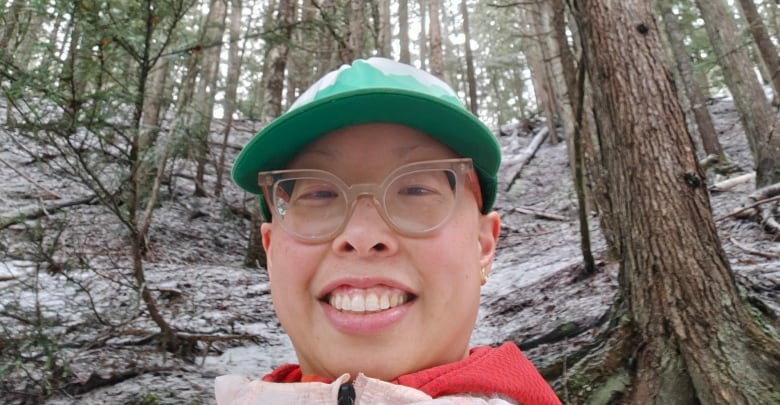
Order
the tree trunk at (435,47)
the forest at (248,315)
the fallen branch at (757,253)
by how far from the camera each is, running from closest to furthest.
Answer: the forest at (248,315) → the fallen branch at (757,253) → the tree trunk at (435,47)

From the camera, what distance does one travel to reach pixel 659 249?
249 cm

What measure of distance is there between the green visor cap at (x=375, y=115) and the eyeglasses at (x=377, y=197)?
Result: 0.08 metres

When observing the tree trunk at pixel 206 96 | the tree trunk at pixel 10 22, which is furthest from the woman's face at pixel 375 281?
the tree trunk at pixel 206 96

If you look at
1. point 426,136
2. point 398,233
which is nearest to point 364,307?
point 398,233

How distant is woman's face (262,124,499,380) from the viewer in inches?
46.2

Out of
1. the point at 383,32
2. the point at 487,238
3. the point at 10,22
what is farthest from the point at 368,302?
the point at 383,32

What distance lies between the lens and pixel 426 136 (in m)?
1.30

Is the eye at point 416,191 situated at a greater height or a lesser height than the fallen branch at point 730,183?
greater

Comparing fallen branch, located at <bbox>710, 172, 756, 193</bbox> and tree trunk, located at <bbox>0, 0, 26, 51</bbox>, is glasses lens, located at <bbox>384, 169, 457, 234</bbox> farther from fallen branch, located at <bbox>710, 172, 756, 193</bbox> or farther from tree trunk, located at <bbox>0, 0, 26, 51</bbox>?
fallen branch, located at <bbox>710, 172, 756, 193</bbox>

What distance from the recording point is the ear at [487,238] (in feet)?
4.82

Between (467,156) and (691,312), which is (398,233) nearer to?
(467,156)

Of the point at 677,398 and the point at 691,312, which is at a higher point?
the point at 691,312

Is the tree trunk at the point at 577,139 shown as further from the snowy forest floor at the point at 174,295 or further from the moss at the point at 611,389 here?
the moss at the point at 611,389

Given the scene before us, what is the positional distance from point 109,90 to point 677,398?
9.83 feet
